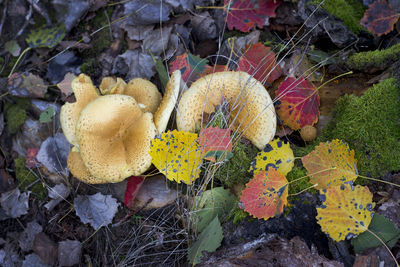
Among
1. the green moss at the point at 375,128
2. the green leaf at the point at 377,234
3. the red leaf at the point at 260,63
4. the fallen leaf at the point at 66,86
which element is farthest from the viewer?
the fallen leaf at the point at 66,86

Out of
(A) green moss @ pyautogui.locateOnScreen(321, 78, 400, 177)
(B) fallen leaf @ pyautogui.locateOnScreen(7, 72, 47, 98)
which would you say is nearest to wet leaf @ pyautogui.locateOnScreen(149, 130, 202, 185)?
(A) green moss @ pyautogui.locateOnScreen(321, 78, 400, 177)

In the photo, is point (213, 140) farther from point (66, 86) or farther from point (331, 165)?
point (66, 86)

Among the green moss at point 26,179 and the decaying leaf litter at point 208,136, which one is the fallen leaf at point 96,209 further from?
the green moss at point 26,179

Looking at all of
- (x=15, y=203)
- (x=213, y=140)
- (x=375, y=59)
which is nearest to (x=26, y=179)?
(x=15, y=203)

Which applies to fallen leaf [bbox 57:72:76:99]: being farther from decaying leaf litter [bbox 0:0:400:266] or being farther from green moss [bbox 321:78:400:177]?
green moss [bbox 321:78:400:177]

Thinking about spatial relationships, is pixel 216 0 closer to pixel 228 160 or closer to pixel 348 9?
pixel 348 9

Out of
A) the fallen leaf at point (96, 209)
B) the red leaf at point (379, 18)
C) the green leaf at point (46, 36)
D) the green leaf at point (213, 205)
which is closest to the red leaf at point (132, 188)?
the fallen leaf at point (96, 209)
